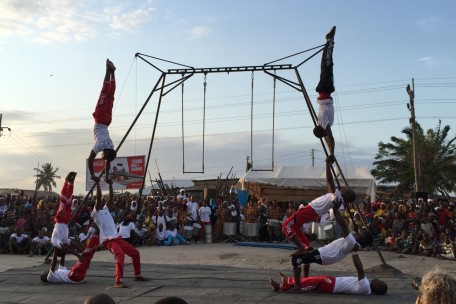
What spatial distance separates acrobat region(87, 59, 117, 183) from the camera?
10.9m

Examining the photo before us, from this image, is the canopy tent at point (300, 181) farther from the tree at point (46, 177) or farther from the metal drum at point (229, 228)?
the tree at point (46, 177)

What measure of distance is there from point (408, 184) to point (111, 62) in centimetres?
3211

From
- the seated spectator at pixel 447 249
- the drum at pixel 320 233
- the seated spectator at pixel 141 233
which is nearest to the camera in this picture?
the seated spectator at pixel 447 249

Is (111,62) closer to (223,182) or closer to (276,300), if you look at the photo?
(276,300)

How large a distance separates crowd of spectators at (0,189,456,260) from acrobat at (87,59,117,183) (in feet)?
13.0

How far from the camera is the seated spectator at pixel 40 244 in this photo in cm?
1712

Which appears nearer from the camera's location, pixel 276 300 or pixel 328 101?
pixel 276 300

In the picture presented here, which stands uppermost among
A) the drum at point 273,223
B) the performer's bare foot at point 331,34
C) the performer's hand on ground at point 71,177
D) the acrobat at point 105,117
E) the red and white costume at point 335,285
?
the performer's bare foot at point 331,34

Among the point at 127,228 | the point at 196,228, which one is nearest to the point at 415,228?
the point at 196,228

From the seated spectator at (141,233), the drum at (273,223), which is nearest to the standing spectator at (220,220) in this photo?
the drum at (273,223)

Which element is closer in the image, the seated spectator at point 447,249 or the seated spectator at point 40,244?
the seated spectator at point 447,249

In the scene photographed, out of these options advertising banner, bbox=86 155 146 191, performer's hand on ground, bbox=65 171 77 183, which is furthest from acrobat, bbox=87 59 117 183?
advertising banner, bbox=86 155 146 191

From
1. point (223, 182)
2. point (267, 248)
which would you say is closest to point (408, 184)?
point (223, 182)

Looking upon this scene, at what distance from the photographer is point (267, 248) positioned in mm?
17844
